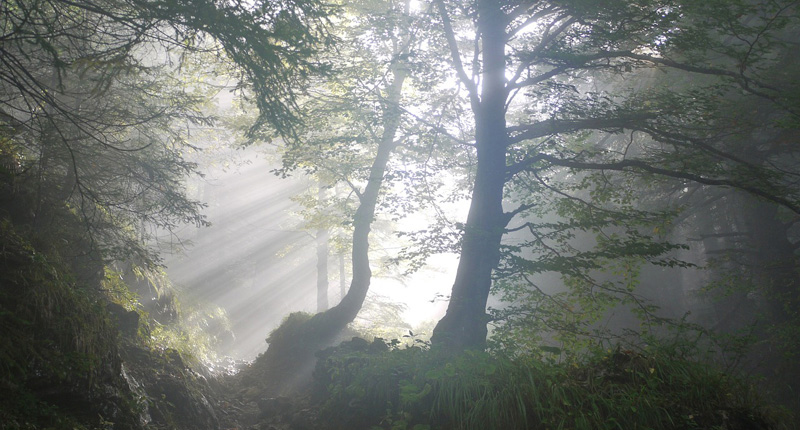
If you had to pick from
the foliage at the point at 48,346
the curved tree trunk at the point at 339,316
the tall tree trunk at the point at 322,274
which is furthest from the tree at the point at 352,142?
A: the tall tree trunk at the point at 322,274

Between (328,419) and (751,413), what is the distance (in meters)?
5.09

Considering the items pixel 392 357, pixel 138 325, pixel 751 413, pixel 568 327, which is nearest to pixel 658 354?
pixel 751 413

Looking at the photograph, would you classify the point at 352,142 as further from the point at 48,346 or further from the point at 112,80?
the point at 48,346

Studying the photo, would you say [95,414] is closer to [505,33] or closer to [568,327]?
[568,327]

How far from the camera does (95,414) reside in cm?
445

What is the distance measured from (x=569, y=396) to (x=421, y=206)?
6.45 m

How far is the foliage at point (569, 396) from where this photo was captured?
12.9 ft

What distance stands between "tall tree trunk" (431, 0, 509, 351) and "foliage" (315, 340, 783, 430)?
164cm

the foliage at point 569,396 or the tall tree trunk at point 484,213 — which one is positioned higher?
the tall tree trunk at point 484,213

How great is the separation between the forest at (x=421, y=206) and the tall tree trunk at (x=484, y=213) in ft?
0.13

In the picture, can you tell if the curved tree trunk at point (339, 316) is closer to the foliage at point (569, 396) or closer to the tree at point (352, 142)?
the tree at point (352, 142)

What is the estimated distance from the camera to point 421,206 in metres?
10.3

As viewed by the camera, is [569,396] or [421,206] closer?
[569,396]

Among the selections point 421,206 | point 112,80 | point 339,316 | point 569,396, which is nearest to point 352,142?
point 421,206
